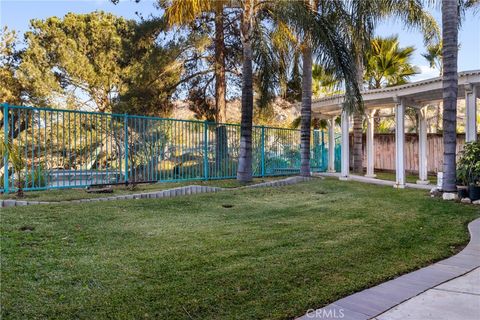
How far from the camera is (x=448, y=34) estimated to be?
7934mm

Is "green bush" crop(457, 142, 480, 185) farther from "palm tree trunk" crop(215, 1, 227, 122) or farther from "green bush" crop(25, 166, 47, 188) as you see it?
"green bush" crop(25, 166, 47, 188)

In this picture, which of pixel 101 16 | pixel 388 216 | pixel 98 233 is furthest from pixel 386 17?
pixel 101 16

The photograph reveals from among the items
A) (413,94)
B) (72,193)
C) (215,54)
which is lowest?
(72,193)

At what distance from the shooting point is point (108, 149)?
9.58 metres

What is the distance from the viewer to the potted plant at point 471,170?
756cm

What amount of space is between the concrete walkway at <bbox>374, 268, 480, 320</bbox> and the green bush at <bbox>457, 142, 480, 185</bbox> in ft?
17.3

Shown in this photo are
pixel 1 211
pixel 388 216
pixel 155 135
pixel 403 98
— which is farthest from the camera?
pixel 403 98

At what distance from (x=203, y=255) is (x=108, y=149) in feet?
21.8

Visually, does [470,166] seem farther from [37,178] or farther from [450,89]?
[37,178]

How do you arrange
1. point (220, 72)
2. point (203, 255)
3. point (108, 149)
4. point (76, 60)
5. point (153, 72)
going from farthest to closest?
point (76, 60)
point (220, 72)
point (153, 72)
point (108, 149)
point (203, 255)

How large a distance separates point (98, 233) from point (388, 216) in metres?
4.45

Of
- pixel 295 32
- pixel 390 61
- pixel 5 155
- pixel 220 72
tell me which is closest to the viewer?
pixel 5 155

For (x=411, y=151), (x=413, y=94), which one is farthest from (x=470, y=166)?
(x=411, y=151)

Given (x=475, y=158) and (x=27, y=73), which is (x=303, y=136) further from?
(x=27, y=73)
